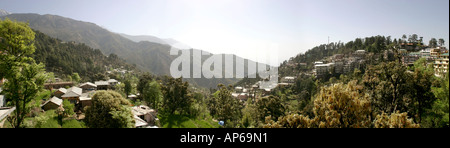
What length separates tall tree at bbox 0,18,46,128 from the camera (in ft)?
32.8

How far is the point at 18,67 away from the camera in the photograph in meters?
10.4

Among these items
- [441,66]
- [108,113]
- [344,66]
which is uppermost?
[344,66]

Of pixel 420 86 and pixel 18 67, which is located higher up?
pixel 18 67

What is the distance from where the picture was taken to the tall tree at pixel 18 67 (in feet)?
32.8

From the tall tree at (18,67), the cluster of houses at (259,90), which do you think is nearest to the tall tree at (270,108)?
the tall tree at (18,67)

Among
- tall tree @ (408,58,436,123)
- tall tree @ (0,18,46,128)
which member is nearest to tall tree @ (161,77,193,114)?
tall tree @ (0,18,46,128)

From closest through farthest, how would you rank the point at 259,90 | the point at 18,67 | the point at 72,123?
the point at 18,67, the point at 72,123, the point at 259,90

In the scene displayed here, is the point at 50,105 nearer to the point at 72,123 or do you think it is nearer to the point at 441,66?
the point at 72,123

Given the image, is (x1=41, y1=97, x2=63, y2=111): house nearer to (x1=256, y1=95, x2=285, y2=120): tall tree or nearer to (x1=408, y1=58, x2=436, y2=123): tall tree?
(x1=256, y1=95, x2=285, y2=120): tall tree

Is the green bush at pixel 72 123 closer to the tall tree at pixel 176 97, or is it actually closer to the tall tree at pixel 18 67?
the tall tree at pixel 18 67

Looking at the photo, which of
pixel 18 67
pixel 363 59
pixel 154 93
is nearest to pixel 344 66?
pixel 363 59

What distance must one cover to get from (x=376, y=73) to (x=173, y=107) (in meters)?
27.1

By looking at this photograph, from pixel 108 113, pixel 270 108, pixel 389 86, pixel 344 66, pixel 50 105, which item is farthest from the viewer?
pixel 344 66

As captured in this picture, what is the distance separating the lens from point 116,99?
12016mm
